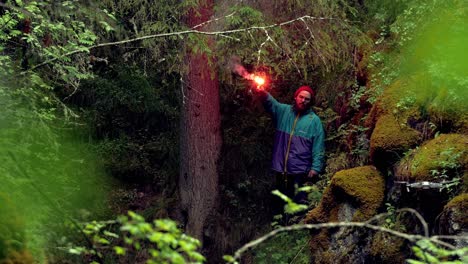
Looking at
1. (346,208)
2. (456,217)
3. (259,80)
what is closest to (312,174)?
(346,208)

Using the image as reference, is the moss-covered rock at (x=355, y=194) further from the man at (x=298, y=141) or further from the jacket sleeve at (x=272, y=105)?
the jacket sleeve at (x=272, y=105)

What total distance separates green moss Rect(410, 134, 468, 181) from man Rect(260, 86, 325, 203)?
264 cm

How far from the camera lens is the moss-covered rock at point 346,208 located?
23.9 ft

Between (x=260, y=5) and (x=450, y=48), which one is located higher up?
(x=260, y=5)

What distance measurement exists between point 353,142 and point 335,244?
1810 millimetres

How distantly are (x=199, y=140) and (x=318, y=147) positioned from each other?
2387mm

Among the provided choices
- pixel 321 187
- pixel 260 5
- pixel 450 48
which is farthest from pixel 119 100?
pixel 450 48

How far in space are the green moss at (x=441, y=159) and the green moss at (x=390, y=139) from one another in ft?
1.45

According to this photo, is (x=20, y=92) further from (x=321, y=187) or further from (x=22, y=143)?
(x=321, y=187)

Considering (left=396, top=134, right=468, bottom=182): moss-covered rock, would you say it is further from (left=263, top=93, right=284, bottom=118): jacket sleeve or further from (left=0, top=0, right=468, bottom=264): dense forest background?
(left=263, top=93, right=284, bottom=118): jacket sleeve

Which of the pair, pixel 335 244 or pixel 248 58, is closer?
pixel 335 244

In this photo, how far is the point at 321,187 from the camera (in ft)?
29.6

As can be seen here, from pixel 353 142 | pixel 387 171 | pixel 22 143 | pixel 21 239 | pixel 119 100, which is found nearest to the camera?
pixel 21 239

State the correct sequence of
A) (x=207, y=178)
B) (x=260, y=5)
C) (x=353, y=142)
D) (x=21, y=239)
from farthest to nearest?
(x=207, y=178) < (x=260, y=5) < (x=353, y=142) < (x=21, y=239)
